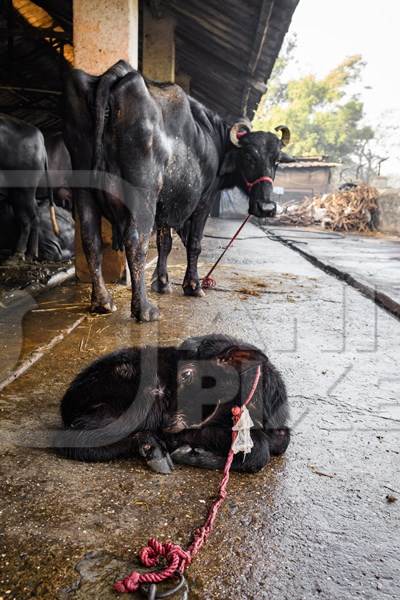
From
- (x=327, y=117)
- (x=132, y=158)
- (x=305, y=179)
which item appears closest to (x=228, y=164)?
(x=132, y=158)

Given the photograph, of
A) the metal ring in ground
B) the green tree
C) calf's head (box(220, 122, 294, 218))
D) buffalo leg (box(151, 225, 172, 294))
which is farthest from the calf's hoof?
the green tree

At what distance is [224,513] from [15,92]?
40.3 ft

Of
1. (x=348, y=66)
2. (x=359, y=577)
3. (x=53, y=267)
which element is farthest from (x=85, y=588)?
(x=348, y=66)

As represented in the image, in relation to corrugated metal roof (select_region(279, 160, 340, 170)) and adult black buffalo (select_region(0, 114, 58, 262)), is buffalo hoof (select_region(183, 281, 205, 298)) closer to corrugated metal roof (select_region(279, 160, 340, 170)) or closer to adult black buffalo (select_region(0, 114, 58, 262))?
adult black buffalo (select_region(0, 114, 58, 262))

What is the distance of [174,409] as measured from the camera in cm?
184

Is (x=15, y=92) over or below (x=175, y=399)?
over

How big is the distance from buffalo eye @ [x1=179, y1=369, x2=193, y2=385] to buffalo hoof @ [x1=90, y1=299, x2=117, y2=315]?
6.89 ft

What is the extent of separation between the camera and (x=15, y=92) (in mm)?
11609

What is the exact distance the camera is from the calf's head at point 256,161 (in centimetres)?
506

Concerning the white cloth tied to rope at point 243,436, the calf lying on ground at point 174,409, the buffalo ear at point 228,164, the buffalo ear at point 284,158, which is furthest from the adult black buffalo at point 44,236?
the white cloth tied to rope at point 243,436

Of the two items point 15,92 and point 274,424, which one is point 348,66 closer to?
point 15,92

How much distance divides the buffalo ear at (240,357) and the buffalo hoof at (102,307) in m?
2.13

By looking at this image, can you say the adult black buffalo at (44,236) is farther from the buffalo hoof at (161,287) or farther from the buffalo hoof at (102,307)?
the buffalo hoof at (102,307)

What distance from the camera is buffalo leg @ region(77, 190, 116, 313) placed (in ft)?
12.0
